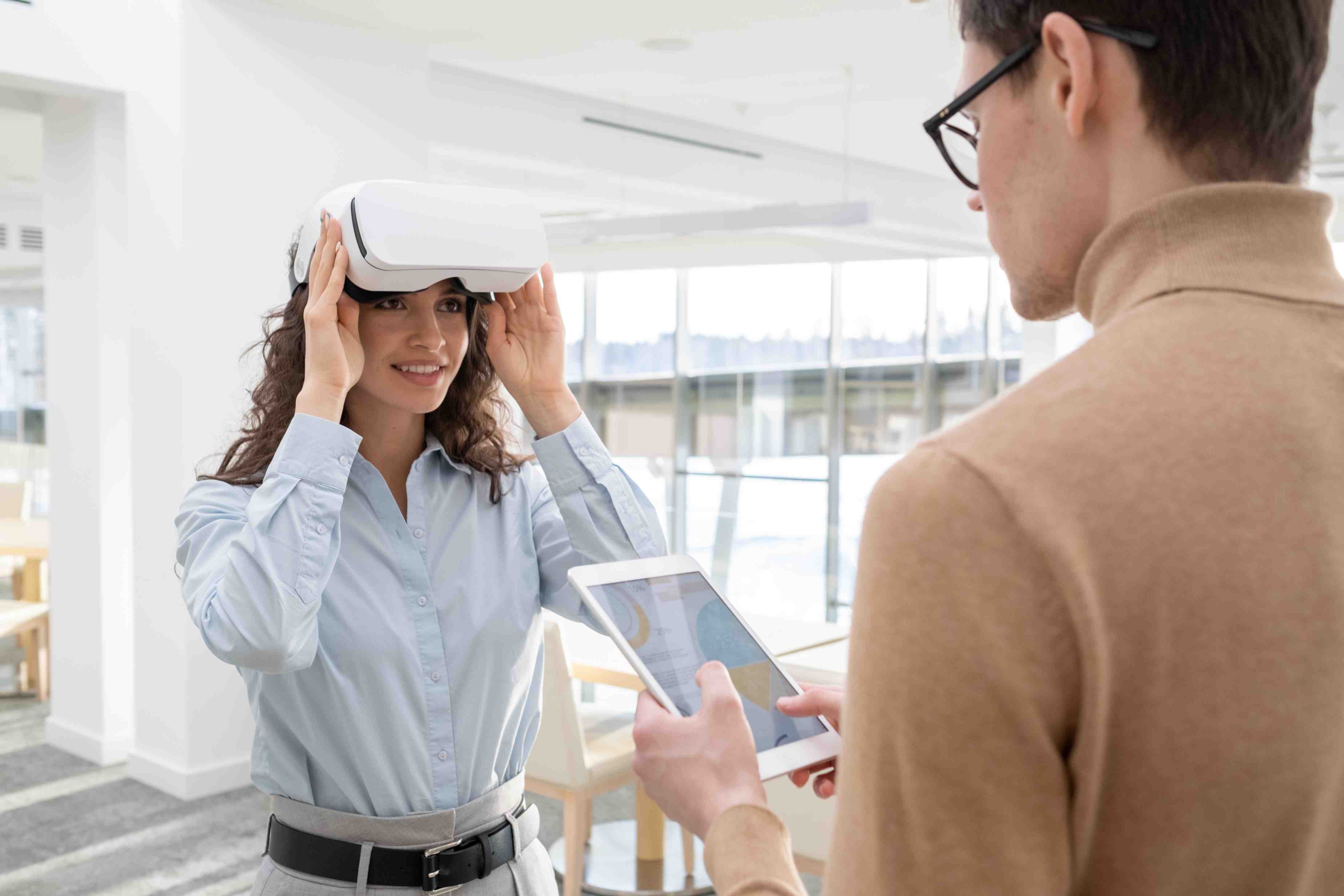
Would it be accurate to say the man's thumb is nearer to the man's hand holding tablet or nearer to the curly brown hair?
the man's hand holding tablet

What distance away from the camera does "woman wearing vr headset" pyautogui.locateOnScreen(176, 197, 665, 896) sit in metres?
1.54

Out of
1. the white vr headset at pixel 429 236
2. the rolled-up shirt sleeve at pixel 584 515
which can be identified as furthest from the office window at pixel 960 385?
the white vr headset at pixel 429 236

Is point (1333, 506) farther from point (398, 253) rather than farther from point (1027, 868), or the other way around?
point (398, 253)

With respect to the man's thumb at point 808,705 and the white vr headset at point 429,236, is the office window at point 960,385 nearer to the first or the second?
the white vr headset at point 429,236

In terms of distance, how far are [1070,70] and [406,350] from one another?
4.12ft

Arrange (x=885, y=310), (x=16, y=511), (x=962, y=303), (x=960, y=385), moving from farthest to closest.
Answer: (x=960, y=385), (x=962, y=303), (x=885, y=310), (x=16, y=511)

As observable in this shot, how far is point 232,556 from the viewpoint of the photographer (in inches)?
61.3

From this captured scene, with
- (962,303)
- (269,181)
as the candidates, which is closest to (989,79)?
(269,181)

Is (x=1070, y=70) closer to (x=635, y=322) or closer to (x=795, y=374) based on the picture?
(x=795, y=374)

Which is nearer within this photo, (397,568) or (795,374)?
(397,568)

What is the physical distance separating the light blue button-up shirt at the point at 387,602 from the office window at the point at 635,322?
10.5m

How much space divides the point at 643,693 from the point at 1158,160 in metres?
0.58

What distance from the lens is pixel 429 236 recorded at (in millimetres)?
1550

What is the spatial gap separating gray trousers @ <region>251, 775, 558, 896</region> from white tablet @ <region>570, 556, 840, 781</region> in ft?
1.74
